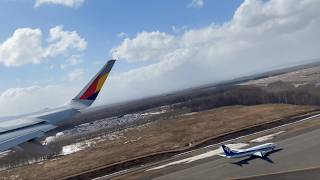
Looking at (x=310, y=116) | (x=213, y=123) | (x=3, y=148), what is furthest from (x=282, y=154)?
(x=3, y=148)

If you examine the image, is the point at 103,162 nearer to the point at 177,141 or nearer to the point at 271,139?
the point at 177,141

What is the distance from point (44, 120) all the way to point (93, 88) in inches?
155

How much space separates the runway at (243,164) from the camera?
5134 cm

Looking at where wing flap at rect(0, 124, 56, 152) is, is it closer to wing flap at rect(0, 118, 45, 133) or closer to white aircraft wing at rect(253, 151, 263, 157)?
wing flap at rect(0, 118, 45, 133)

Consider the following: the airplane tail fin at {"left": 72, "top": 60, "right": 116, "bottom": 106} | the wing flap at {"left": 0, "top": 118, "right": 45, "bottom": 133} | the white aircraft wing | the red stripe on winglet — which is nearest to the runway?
the white aircraft wing

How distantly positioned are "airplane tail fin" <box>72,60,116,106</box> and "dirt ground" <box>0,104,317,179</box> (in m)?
45.4

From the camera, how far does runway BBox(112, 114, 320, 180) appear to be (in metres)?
51.3

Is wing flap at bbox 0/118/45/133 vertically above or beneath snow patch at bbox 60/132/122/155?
above

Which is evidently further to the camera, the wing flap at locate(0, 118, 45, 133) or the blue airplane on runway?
the blue airplane on runway

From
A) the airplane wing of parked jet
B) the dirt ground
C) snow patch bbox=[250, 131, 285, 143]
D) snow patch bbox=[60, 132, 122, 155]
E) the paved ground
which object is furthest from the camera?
snow patch bbox=[60, 132, 122, 155]

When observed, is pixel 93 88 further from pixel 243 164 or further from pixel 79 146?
pixel 79 146

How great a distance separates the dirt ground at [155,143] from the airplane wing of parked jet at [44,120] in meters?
45.5

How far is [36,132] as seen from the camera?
1889cm

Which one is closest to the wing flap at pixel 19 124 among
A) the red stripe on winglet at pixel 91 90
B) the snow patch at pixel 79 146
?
the red stripe on winglet at pixel 91 90
